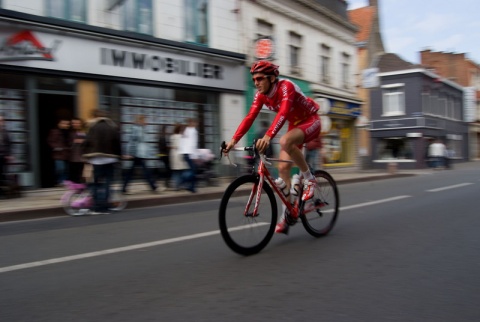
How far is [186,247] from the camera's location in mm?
4520

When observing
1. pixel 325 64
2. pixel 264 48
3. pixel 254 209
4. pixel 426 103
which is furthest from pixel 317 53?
pixel 254 209

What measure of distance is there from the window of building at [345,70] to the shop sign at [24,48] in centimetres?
1587

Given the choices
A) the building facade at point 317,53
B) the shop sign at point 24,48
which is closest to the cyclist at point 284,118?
the shop sign at point 24,48

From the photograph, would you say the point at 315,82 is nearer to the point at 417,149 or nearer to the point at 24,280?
the point at 417,149

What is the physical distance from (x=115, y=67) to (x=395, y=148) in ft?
82.7

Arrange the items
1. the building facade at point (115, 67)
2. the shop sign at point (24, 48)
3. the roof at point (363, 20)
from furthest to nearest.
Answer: the roof at point (363, 20), the building facade at point (115, 67), the shop sign at point (24, 48)

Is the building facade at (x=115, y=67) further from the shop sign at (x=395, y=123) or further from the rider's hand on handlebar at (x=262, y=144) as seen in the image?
the shop sign at (x=395, y=123)

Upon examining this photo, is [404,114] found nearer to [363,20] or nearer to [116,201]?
[363,20]

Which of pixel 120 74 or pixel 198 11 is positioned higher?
pixel 198 11

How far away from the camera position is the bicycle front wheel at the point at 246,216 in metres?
3.85

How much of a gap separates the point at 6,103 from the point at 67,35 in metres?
2.31

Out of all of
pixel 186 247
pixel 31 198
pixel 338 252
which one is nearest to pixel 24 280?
pixel 186 247

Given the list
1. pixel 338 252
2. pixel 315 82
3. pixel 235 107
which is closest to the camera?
pixel 338 252

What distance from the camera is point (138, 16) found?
41.7 ft
